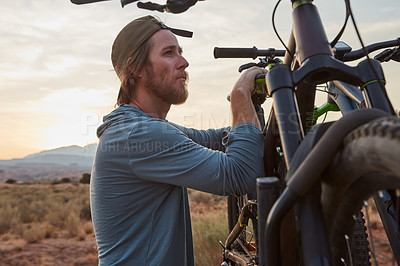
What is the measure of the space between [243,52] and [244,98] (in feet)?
1.56

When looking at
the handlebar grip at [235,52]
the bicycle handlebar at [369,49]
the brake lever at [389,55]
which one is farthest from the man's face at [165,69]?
the brake lever at [389,55]

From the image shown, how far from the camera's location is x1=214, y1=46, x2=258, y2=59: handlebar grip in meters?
1.90

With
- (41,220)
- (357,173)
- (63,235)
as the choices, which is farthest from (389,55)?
(41,220)

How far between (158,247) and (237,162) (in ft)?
2.10

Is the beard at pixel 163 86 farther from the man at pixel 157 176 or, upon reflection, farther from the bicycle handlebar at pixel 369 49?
the bicycle handlebar at pixel 369 49

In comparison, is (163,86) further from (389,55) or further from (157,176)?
(389,55)

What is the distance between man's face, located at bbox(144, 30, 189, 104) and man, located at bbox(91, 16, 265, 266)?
331 mm

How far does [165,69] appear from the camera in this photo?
2.09 meters

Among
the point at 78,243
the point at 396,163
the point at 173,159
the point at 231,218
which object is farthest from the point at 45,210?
the point at 396,163

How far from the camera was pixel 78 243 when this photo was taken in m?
9.29

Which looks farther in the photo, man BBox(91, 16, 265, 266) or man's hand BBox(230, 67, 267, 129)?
man's hand BBox(230, 67, 267, 129)

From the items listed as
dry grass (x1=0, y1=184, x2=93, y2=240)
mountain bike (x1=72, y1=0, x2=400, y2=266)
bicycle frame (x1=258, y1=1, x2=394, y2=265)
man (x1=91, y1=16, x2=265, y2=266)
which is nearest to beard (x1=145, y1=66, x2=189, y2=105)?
man (x1=91, y1=16, x2=265, y2=266)

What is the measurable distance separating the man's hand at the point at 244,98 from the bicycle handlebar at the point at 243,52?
0.34m

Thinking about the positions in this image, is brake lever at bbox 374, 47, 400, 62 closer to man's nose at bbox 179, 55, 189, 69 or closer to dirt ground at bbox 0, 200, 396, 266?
man's nose at bbox 179, 55, 189, 69
